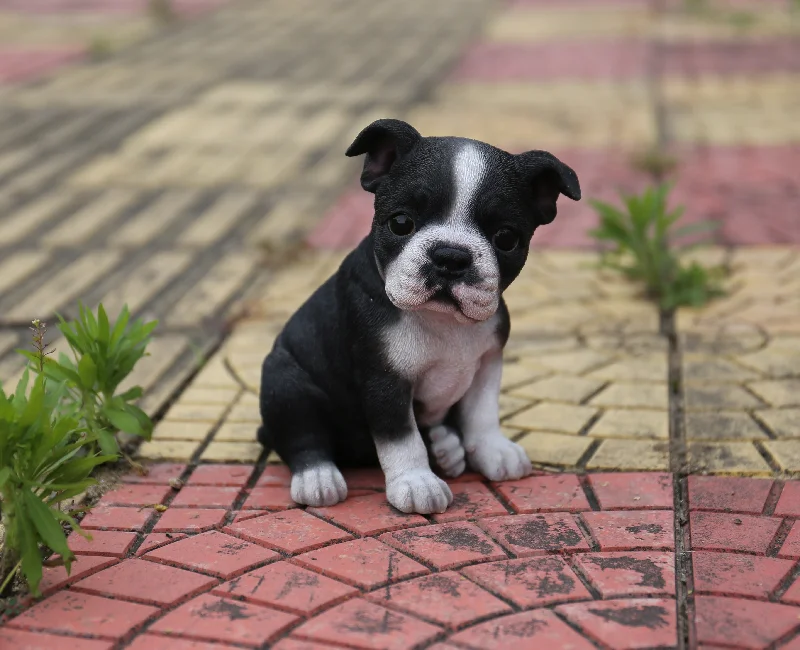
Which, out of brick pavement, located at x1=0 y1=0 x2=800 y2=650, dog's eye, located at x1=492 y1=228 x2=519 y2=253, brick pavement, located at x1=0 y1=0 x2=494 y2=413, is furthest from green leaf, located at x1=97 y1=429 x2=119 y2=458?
dog's eye, located at x1=492 y1=228 x2=519 y2=253

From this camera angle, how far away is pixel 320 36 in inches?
513

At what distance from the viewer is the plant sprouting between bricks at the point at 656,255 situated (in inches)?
226

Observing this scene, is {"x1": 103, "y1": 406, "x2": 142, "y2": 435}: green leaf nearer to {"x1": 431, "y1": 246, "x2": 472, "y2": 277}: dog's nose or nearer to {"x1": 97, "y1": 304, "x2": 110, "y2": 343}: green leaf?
{"x1": 97, "y1": 304, "x2": 110, "y2": 343}: green leaf

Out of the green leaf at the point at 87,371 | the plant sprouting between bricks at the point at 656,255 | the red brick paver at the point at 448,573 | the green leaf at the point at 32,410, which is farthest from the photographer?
the plant sprouting between bricks at the point at 656,255

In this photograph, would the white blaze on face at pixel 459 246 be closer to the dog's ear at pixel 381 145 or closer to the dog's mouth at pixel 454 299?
the dog's mouth at pixel 454 299

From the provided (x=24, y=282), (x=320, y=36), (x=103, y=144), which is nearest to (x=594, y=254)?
(x=24, y=282)

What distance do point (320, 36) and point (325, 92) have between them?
298 cm

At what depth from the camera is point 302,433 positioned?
385 cm

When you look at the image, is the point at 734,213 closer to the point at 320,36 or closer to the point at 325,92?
the point at 325,92

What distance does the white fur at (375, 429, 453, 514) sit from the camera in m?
3.65

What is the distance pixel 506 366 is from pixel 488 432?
1094 millimetres

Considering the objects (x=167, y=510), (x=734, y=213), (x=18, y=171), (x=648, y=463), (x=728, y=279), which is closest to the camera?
(x=167, y=510)

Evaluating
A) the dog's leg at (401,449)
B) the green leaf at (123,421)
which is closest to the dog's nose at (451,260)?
the dog's leg at (401,449)

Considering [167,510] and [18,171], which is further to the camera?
[18,171]
